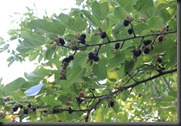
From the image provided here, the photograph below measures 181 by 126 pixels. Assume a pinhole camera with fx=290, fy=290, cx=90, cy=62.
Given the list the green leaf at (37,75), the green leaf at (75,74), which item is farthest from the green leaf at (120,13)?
the green leaf at (37,75)

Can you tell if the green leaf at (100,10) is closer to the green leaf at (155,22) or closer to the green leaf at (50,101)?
the green leaf at (155,22)

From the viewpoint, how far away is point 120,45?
3.38 feet

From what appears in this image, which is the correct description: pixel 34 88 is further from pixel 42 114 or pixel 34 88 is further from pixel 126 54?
pixel 126 54

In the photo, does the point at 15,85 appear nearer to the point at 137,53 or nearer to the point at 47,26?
the point at 47,26

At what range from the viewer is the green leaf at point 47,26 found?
3.07 ft

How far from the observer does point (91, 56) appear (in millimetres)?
1009

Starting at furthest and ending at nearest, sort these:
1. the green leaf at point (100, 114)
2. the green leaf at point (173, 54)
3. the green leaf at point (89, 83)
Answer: the green leaf at point (100, 114), the green leaf at point (89, 83), the green leaf at point (173, 54)

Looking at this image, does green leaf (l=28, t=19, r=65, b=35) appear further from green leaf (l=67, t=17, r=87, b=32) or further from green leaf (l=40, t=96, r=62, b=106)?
green leaf (l=40, t=96, r=62, b=106)

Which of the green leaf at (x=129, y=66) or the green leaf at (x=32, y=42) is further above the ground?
the green leaf at (x=32, y=42)

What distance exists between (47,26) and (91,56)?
0.18 m

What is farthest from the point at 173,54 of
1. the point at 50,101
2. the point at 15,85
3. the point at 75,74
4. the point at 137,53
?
the point at 15,85

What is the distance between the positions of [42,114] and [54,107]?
9cm

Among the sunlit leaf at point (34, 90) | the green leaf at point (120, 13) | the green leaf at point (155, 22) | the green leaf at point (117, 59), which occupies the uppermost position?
the green leaf at point (120, 13)

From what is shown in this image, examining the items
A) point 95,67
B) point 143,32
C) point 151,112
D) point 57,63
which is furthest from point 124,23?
point 151,112
